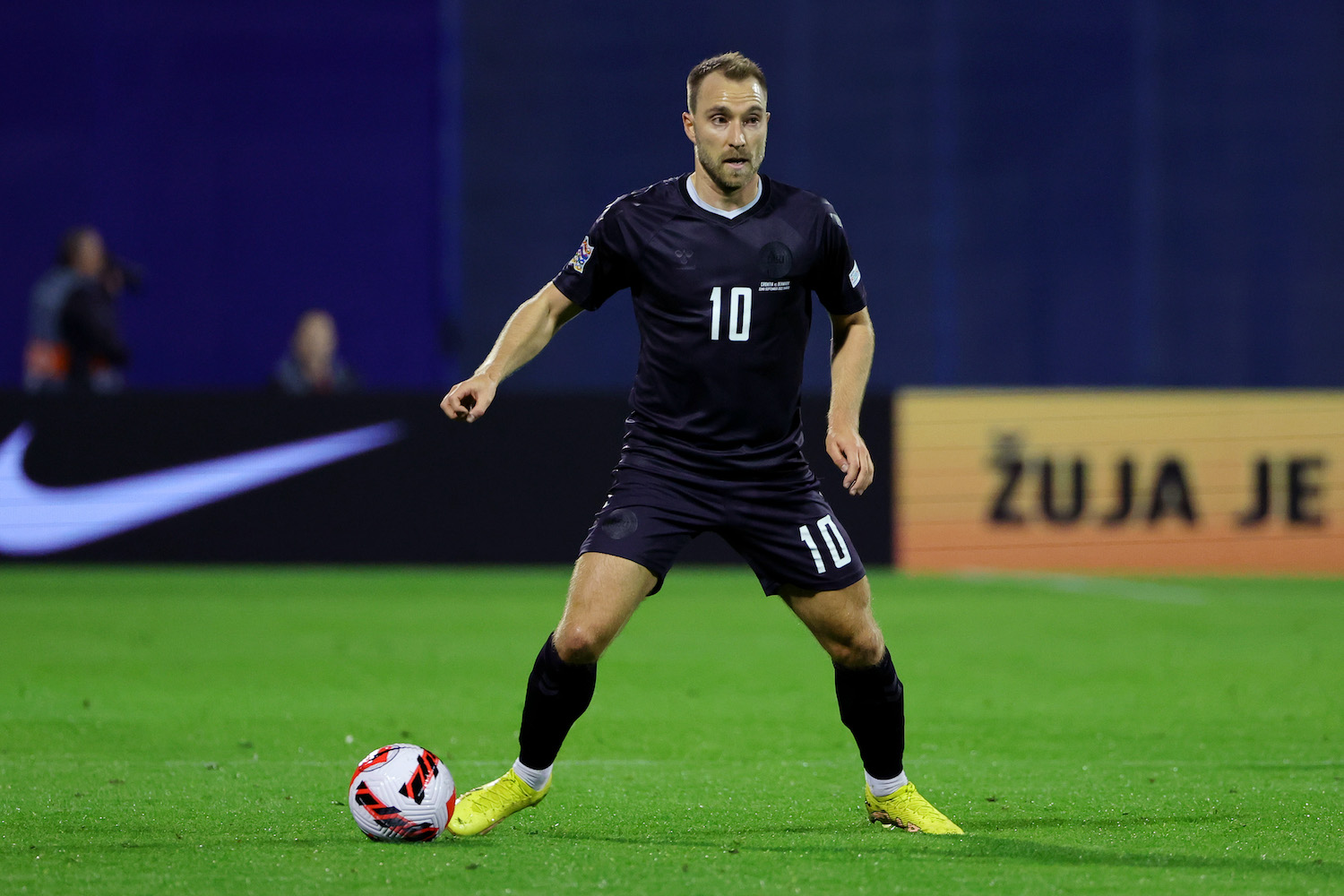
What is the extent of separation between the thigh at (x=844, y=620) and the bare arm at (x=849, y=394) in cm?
28

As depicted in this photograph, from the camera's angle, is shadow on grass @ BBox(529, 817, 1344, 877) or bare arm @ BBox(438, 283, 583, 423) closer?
shadow on grass @ BBox(529, 817, 1344, 877)

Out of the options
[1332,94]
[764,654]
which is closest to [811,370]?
[1332,94]

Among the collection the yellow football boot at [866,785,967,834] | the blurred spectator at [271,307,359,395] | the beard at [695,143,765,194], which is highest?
the beard at [695,143,765,194]

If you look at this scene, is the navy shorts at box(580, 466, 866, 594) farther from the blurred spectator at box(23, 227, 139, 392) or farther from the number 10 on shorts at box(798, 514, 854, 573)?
the blurred spectator at box(23, 227, 139, 392)

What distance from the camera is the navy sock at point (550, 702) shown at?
4.59 meters

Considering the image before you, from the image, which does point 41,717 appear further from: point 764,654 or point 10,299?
point 10,299

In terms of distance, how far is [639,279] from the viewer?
4766 mm

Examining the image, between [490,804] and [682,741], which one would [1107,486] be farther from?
[490,804]

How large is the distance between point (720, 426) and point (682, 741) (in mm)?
2017

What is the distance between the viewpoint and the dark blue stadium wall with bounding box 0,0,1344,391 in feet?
51.3

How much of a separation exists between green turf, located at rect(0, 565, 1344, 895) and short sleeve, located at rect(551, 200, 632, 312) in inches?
57.3

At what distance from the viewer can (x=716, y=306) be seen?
4.65m

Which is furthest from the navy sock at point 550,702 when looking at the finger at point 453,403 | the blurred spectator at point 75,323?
the blurred spectator at point 75,323

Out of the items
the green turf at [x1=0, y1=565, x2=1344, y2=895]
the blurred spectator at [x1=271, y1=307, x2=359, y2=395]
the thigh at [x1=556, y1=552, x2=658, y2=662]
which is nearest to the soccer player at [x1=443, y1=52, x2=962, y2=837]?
the thigh at [x1=556, y1=552, x2=658, y2=662]
